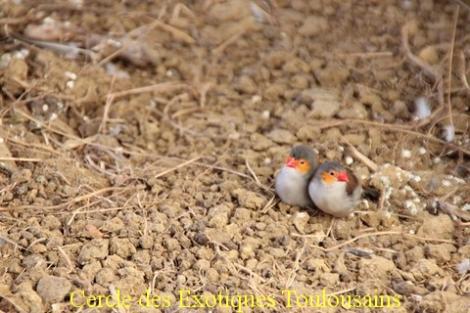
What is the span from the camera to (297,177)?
4605 mm

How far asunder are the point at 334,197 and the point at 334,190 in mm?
41

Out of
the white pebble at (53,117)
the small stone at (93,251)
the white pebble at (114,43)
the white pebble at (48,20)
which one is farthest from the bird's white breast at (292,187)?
the white pebble at (48,20)

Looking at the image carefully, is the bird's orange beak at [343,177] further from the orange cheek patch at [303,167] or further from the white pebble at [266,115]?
the white pebble at [266,115]

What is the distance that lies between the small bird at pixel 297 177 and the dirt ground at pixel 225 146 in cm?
9

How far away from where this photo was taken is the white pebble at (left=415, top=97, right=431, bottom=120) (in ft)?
17.6

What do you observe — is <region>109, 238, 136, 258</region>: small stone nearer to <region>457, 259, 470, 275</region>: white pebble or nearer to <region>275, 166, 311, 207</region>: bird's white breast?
<region>275, 166, 311, 207</region>: bird's white breast

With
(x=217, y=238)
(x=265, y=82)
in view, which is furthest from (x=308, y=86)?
(x=217, y=238)

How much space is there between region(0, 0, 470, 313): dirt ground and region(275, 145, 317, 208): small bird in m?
0.09

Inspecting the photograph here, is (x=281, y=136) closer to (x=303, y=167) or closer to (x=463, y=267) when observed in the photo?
(x=303, y=167)

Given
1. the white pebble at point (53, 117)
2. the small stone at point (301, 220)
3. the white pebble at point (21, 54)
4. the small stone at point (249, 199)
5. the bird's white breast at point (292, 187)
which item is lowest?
the white pebble at point (53, 117)

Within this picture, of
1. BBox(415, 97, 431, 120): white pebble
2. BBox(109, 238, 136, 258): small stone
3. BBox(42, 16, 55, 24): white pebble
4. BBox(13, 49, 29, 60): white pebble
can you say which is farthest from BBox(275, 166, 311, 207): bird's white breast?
BBox(42, 16, 55, 24): white pebble

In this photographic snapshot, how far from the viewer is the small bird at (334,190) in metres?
4.47

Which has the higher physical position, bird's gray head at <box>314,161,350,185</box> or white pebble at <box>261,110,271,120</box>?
bird's gray head at <box>314,161,350,185</box>

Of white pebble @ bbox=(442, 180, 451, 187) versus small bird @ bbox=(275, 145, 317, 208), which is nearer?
small bird @ bbox=(275, 145, 317, 208)
